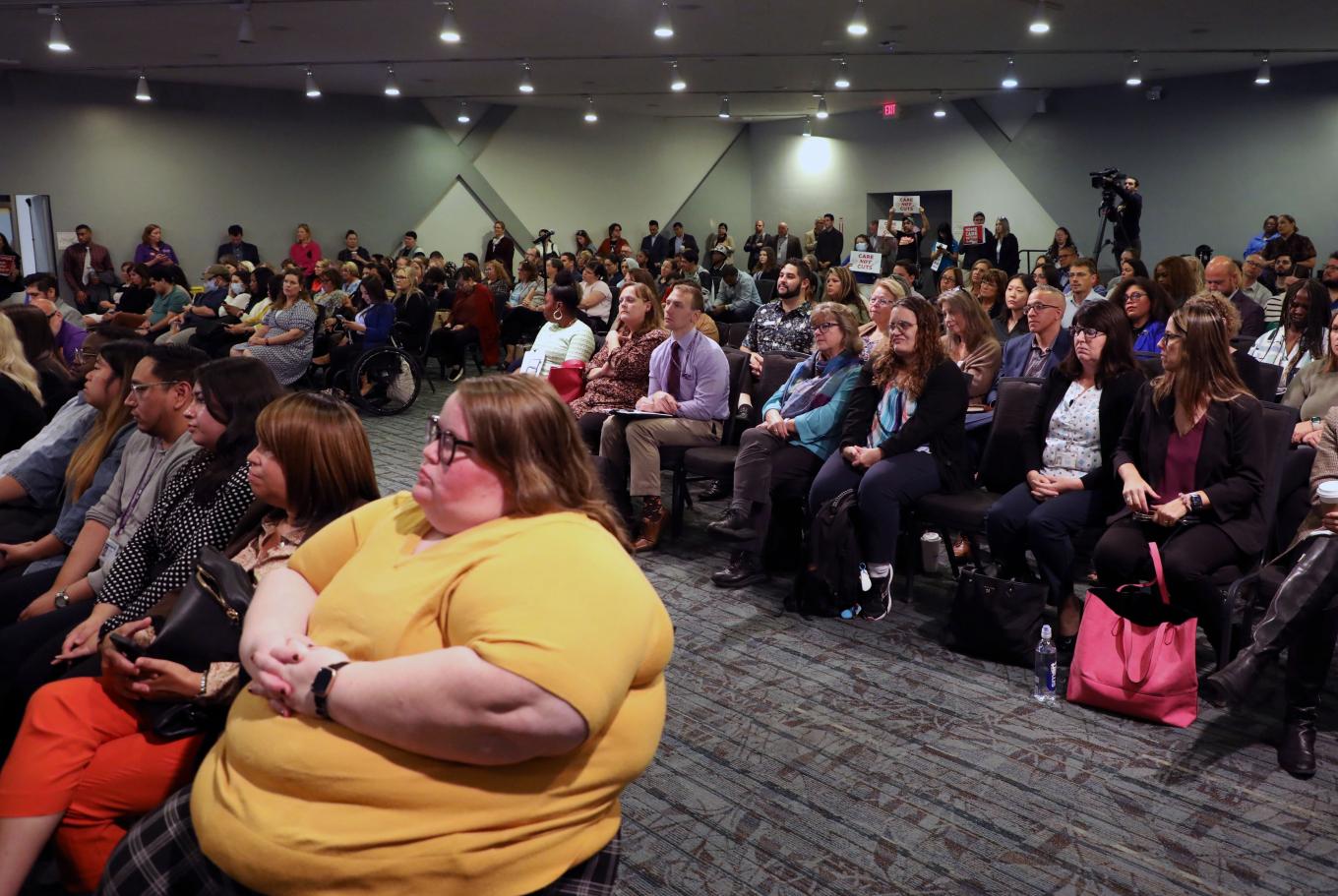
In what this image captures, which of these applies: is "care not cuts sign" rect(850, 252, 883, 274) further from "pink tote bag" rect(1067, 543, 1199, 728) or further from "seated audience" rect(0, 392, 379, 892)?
"seated audience" rect(0, 392, 379, 892)

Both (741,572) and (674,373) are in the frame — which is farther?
(674,373)

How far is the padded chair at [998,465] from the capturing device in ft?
12.3

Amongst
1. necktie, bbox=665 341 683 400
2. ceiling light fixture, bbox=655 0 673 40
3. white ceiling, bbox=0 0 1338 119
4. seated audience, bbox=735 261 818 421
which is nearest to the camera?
necktie, bbox=665 341 683 400

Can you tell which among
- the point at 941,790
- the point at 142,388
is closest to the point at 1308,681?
the point at 941,790

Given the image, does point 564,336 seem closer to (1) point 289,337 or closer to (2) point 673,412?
(2) point 673,412

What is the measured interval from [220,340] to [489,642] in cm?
825

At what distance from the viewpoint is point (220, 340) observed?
28.7ft

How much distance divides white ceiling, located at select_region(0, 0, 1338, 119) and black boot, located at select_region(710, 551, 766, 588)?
261 inches

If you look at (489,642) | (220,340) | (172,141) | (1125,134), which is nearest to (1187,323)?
(489,642)

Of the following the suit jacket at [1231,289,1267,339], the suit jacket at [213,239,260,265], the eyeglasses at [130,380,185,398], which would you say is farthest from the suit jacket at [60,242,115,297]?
the suit jacket at [1231,289,1267,339]

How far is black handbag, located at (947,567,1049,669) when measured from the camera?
3326 millimetres

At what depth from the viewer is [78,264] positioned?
13.5 m

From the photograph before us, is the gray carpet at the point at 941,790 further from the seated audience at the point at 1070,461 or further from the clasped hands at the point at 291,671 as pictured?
the clasped hands at the point at 291,671

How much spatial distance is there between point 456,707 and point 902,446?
2.80m
